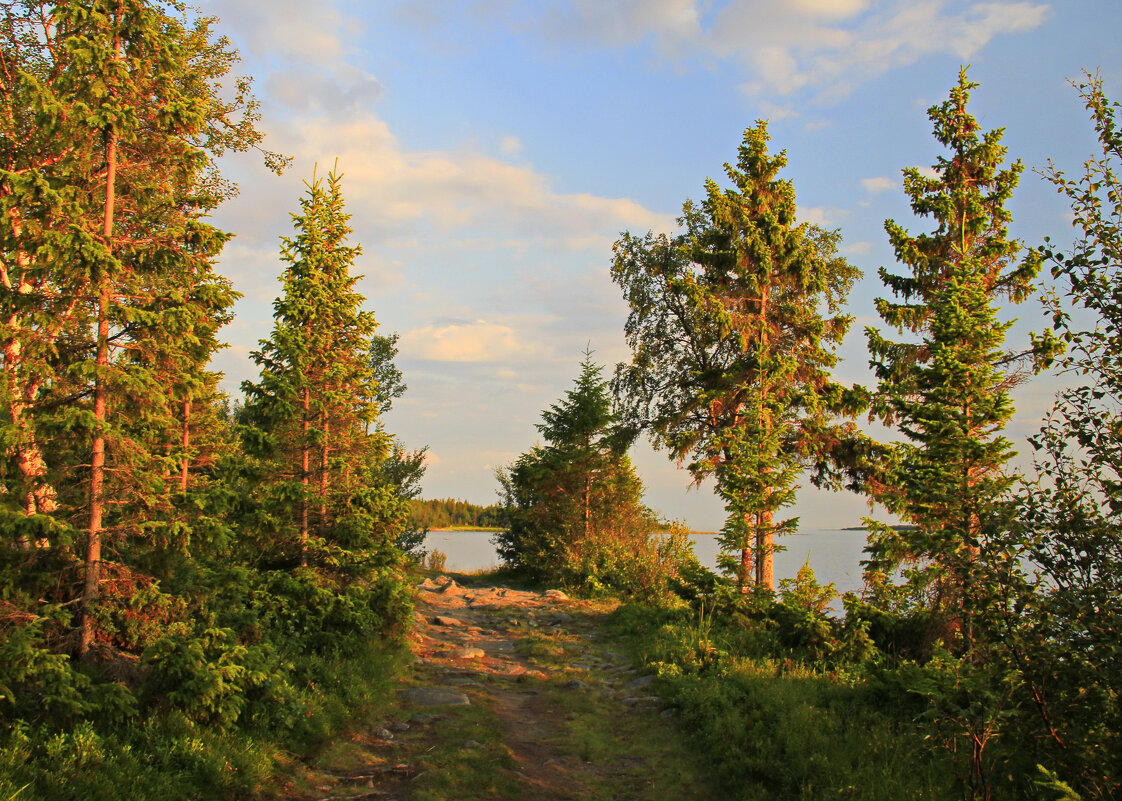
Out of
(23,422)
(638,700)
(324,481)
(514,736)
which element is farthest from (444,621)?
(23,422)

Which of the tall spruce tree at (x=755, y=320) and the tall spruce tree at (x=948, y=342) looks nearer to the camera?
the tall spruce tree at (x=948, y=342)

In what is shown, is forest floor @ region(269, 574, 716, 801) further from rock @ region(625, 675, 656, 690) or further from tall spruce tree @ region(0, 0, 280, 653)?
tall spruce tree @ region(0, 0, 280, 653)

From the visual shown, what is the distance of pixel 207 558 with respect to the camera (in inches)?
394

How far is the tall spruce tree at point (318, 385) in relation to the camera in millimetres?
11383

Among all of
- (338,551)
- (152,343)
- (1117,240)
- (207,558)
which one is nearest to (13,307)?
(152,343)

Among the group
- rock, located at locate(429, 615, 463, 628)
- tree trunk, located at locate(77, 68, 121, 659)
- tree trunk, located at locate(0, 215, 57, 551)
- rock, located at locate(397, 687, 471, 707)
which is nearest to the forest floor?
rock, located at locate(397, 687, 471, 707)

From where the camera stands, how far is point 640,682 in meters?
11.3

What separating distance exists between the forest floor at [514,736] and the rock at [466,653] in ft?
0.13

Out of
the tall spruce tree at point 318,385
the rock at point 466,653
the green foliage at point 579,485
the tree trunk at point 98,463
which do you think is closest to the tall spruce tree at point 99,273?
the tree trunk at point 98,463

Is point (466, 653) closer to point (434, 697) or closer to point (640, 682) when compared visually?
point (434, 697)

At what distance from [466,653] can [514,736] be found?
15.8 ft

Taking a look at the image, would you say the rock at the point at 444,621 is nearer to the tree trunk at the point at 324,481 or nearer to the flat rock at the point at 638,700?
the tree trunk at the point at 324,481

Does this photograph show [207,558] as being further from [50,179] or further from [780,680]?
[780,680]

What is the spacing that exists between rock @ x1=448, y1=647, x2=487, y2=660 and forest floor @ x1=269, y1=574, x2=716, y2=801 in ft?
0.13
